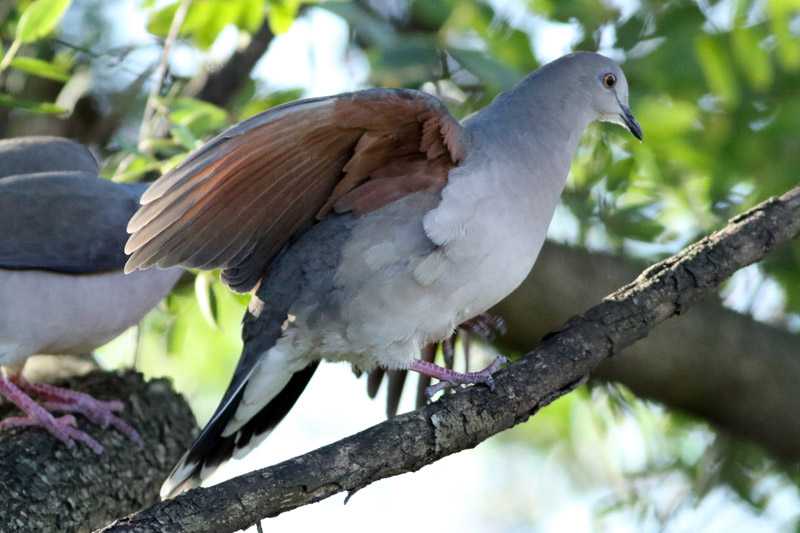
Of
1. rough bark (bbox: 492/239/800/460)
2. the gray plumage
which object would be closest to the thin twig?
the gray plumage

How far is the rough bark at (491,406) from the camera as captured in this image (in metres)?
1.76

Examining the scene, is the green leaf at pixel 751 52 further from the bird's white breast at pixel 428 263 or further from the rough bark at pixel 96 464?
the rough bark at pixel 96 464

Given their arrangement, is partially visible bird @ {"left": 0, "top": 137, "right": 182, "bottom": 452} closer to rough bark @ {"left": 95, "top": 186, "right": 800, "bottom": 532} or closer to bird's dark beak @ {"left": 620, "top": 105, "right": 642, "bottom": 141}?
rough bark @ {"left": 95, "top": 186, "right": 800, "bottom": 532}

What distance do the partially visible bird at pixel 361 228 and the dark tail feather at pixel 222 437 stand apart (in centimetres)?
1

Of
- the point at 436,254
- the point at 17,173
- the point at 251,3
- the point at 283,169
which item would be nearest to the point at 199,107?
the point at 251,3

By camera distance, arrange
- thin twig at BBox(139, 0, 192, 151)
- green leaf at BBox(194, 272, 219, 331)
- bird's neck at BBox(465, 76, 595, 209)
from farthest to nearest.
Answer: thin twig at BBox(139, 0, 192, 151) → green leaf at BBox(194, 272, 219, 331) → bird's neck at BBox(465, 76, 595, 209)

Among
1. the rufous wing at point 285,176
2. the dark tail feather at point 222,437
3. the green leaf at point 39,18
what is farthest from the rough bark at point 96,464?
the green leaf at point 39,18

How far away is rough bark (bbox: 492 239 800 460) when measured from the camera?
3713 mm

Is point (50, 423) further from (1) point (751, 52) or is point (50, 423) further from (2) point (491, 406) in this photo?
(1) point (751, 52)

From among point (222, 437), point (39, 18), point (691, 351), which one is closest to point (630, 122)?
point (691, 351)

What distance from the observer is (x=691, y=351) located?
12.3 feet

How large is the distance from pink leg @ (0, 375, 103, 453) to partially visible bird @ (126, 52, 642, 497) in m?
0.36

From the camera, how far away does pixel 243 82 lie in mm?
4422

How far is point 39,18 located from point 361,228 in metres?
1.28
